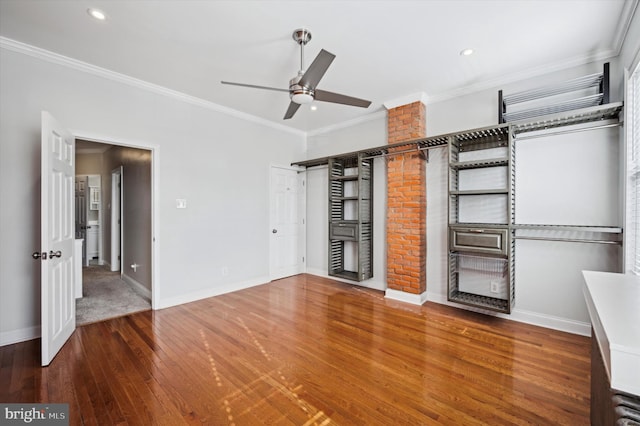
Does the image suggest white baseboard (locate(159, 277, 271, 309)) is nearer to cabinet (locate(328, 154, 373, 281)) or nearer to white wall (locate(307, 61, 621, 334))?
cabinet (locate(328, 154, 373, 281))

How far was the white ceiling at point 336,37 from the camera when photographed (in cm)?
215

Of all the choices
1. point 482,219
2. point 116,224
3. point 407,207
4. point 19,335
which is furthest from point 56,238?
point 482,219

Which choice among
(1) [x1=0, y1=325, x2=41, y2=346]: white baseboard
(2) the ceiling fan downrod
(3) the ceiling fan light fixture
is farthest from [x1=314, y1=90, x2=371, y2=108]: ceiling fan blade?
(1) [x1=0, y1=325, x2=41, y2=346]: white baseboard

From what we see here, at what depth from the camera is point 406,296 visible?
381 cm

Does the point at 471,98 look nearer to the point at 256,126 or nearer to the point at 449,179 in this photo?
the point at 449,179

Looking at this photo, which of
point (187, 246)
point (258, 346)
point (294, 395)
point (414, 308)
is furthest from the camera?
point (187, 246)

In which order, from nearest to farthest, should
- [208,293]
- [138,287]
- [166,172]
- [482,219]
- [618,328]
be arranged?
[618,328] → [482,219] → [166,172] → [208,293] → [138,287]

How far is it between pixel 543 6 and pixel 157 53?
11.2 ft

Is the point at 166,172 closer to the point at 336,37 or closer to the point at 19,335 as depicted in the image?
the point at 19,335

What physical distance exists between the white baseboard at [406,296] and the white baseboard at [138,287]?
342cm

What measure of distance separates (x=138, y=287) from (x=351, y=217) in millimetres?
3596

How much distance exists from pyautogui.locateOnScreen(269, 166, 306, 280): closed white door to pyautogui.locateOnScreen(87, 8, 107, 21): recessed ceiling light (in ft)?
9.65

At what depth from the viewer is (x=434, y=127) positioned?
12.4ft

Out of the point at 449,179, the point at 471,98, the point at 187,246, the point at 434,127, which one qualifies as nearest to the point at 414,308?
the point at 449,179
